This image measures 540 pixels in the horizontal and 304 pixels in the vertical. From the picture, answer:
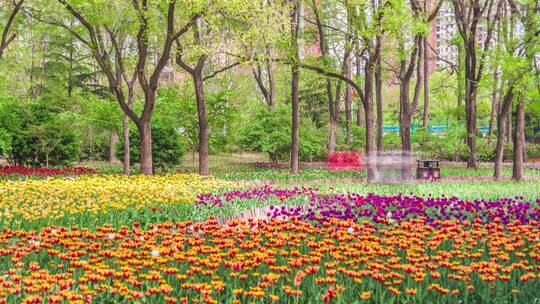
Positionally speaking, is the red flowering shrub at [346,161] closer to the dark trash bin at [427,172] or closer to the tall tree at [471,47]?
the tall tree at [471,47]

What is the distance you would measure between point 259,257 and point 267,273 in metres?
0.56

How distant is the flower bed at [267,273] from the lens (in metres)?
4.74

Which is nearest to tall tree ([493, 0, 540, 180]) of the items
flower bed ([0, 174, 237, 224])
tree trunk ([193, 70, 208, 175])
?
flower bed ([0, 174, 237, 224])

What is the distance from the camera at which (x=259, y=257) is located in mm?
5312

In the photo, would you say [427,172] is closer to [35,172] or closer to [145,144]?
[145,144]

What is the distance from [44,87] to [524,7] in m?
24.9

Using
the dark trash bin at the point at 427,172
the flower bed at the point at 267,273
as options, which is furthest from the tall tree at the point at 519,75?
the flower bed at the point at 267,273

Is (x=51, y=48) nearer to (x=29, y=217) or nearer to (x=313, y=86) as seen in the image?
(x=313, y=86)

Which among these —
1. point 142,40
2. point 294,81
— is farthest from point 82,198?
point 294,81

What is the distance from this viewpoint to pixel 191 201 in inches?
440

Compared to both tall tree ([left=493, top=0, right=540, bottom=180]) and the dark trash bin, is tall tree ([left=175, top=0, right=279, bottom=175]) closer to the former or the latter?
the dark trash bin

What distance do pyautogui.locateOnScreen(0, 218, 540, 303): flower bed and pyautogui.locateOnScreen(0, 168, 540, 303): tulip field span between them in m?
0.02

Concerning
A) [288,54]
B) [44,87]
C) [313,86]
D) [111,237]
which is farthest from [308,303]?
[313,86]

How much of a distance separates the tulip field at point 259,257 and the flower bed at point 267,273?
0.06 feet
